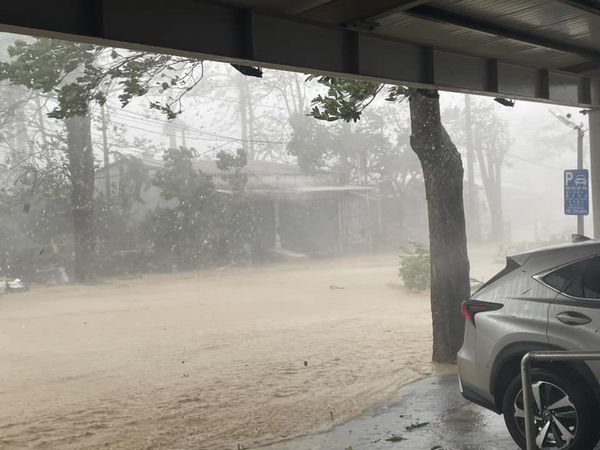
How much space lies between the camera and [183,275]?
3145cm

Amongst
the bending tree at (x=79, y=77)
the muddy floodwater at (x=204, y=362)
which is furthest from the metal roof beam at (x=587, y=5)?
the bending tree at (x=79, y=77)

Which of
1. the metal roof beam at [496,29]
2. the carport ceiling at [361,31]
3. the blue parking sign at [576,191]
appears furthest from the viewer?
the blue parking sign at [576,191]

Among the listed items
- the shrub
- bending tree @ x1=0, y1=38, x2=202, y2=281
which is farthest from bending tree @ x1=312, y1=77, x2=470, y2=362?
the shrub

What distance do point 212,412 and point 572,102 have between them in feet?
23.8

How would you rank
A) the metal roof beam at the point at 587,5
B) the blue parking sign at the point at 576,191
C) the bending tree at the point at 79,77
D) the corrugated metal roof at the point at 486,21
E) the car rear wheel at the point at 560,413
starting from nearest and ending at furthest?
the car rear wheel at the point at 560,413, the corrugated metal roof at the point at 486,21, the metal roof beam at the point at 587,5, the bending tree at the point at 79,77, the blue parking sign at the point at 576,191

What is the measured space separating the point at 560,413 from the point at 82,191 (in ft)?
96.6

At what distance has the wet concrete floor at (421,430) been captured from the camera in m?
5.93

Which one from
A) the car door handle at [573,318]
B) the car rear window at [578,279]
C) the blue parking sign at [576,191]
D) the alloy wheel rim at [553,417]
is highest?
the blue parking sign at [576,191]

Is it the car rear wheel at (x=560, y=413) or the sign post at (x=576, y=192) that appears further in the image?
the sign post at (x=576, y=192)

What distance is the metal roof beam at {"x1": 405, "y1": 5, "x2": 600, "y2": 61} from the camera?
679 cm

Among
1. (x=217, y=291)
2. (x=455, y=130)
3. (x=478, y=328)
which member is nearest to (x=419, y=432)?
(x=478, y=328)

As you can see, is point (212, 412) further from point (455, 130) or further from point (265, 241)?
point (455, 130)

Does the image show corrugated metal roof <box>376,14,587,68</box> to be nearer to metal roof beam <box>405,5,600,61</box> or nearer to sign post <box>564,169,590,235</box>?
metal roof beam <box>405,5,600,61</box>

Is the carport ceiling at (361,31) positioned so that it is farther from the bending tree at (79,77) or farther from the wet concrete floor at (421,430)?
the bending tree at (79,77)
